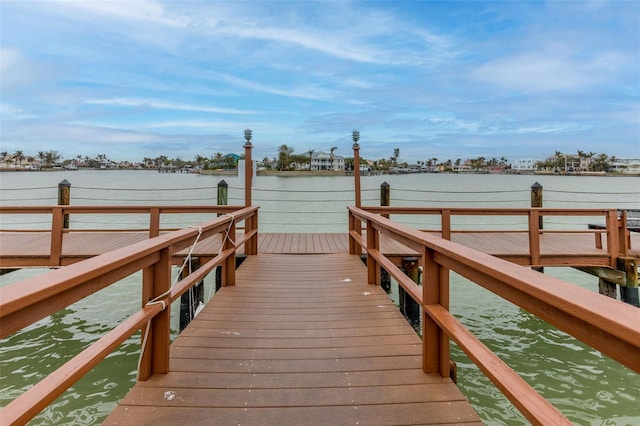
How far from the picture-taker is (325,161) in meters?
58.8

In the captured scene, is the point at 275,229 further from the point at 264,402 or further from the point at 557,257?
the point at 264,402

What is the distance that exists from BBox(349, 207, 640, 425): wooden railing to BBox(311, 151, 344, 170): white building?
171ft

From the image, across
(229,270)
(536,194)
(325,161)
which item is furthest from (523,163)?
(229,270)

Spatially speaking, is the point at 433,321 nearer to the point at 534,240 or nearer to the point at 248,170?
the point at 534,240

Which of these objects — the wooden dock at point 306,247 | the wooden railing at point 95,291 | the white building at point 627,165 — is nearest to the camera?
the wooden railing at point 95,291

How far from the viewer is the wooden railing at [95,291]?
86 cm

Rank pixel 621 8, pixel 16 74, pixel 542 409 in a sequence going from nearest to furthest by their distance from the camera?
pixel 542 409
pixel 621 8
pixel 16 74

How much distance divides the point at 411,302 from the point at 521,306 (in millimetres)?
3486

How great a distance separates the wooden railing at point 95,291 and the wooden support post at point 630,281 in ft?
18.6

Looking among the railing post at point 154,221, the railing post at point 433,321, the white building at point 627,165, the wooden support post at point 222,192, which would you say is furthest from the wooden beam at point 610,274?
the white building at point 627,165

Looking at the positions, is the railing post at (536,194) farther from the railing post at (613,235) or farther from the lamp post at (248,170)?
the lamp post at (248,170)

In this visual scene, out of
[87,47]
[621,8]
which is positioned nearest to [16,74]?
[87,47]

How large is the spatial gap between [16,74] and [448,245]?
1497 centimetres

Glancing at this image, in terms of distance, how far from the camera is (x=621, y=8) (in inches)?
345
